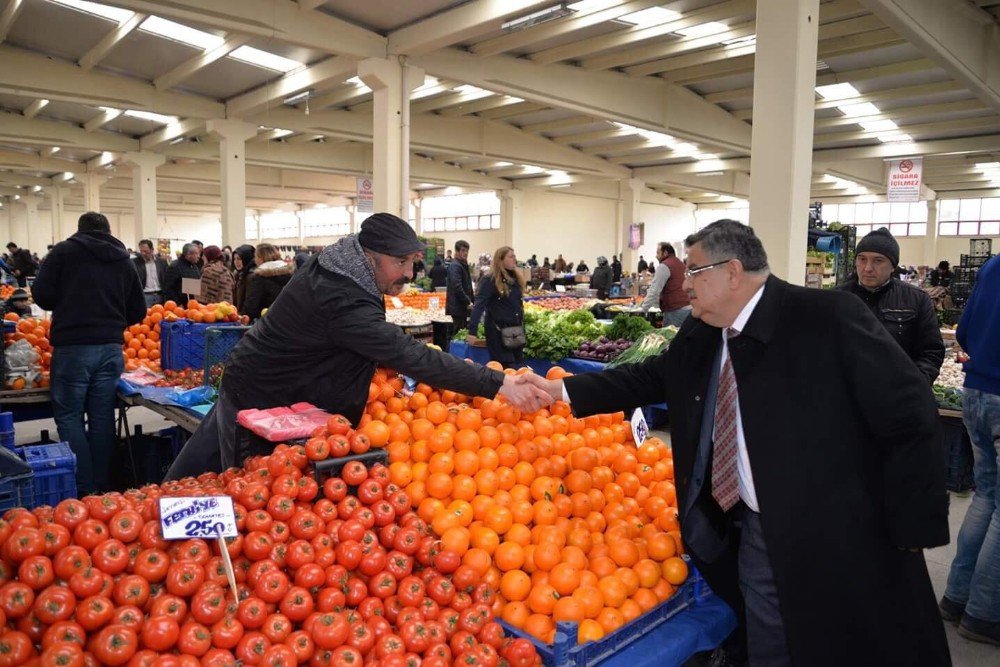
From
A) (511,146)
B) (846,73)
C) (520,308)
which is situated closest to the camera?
(520,308)

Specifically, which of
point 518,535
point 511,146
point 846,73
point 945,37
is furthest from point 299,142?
point 518,535

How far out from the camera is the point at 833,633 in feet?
6.23

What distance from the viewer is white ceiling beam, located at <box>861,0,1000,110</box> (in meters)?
7.28

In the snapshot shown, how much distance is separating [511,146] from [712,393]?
16335mm

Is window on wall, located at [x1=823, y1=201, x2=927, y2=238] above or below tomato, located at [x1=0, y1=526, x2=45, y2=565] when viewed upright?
above

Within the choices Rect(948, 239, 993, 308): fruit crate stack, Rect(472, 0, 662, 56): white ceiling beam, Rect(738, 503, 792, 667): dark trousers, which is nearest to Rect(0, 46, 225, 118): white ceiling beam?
Rect(472, 0, 662, 56): white ceiling beam

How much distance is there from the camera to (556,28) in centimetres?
909

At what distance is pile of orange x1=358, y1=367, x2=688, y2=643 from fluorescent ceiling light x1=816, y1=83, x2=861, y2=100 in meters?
11.3

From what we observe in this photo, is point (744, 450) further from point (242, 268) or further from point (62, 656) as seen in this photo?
point (242, 268)

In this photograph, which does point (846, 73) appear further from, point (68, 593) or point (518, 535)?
point (68, 593)

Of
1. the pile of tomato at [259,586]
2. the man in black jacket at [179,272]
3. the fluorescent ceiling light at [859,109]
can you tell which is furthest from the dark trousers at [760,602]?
the fluorescent ceiling light at [859,109]

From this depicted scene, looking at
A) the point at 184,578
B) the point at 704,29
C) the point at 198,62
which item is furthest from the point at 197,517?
the point at 198,62

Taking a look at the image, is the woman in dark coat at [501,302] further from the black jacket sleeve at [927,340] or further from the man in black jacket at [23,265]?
the man in black jacket at [23,265]

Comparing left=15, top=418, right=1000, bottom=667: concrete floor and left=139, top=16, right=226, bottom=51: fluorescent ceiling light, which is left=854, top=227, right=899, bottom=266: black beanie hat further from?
left=139, top=16, right=226, bottom=51: fluorescent ceiling light
